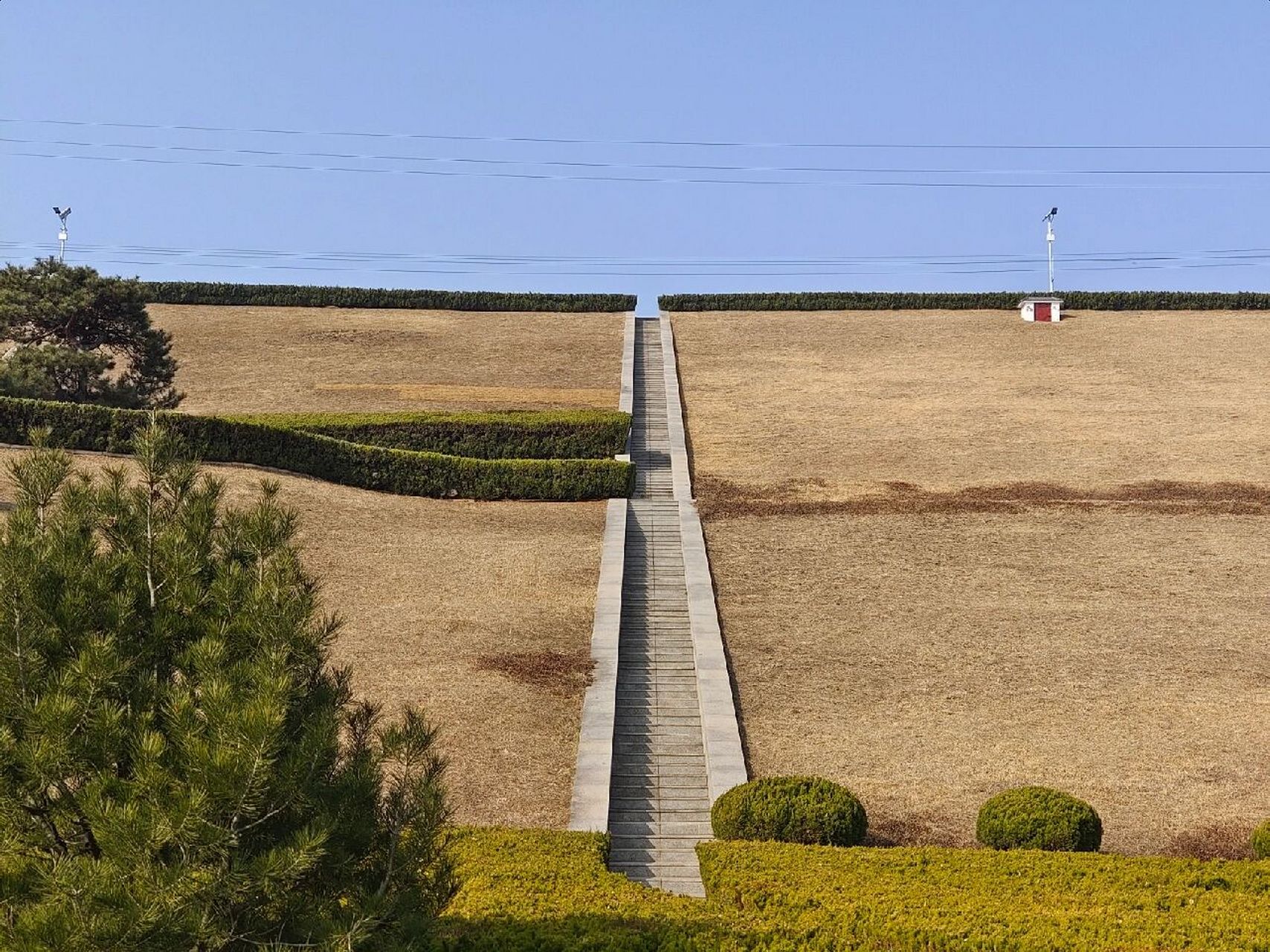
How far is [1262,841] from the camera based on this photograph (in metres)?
13.8

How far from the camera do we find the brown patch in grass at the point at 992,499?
1178 inches

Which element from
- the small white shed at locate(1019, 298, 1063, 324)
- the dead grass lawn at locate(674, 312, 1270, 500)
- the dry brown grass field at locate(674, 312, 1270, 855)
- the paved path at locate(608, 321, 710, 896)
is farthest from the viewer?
the small white shed at locate(1019, 298, 1063, 324)

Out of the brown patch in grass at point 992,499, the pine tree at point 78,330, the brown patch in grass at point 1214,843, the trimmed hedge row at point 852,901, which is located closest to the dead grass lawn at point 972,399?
the brown patch in grass at point 992,499

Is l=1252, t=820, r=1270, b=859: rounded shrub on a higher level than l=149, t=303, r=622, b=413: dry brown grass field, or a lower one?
lower

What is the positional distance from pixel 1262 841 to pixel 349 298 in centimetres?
5360

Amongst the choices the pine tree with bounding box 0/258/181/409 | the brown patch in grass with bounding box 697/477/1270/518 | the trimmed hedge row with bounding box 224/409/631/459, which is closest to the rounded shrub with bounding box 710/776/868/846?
the brown patch in grass with bounding box 697/477/1270/518

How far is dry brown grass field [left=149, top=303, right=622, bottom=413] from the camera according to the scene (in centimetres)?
4194

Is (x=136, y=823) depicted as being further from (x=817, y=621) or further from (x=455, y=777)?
(x=817, y=621)

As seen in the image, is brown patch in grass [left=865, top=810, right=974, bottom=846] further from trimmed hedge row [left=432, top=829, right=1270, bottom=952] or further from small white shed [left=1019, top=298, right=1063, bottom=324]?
small white shed [left=1019, top=298, right=1063, bottom=324]

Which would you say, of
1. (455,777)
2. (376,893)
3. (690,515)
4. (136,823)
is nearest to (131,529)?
(136,823)

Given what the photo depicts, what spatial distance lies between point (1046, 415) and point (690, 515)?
609 inches

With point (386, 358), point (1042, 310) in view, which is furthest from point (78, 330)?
point (1042, 310)

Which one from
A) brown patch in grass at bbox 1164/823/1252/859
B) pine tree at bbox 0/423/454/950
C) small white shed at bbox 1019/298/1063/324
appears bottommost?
brown patch in grass at bbox 1164/823/1252/859

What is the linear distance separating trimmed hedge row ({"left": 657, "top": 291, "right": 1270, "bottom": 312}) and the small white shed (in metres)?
2.55
